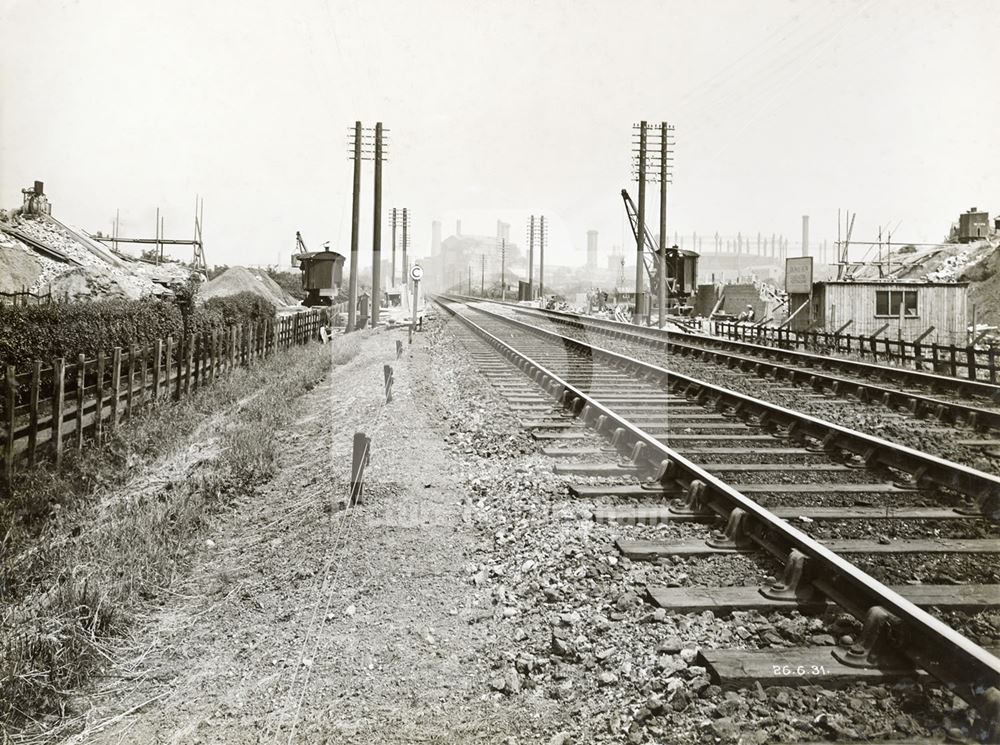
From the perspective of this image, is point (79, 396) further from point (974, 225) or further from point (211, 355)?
point (974, 225)

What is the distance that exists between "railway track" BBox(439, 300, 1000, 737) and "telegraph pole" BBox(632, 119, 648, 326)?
2135 cm

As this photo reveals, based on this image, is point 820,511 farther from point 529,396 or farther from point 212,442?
point 212,442

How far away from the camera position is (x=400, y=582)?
4.50m

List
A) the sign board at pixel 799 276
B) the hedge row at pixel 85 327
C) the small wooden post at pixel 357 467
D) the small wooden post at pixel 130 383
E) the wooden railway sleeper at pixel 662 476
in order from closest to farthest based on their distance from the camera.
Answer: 1. the small wooden post at pixel 357 467
2. the wooden railway sleeper at pixel 662 476
3. the hedge row at pixel 85 327
4. the small wooden post at pixel 130 383
5. the sign board at pixel 799 276

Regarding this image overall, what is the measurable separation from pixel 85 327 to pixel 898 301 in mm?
19985

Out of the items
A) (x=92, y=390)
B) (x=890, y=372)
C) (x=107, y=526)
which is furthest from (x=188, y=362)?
(x=890, y=372)

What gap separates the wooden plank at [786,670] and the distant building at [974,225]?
47007mm

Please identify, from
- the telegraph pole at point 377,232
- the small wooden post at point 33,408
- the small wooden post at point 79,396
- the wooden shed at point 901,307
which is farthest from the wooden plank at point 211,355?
the wooden shed at point 901,307

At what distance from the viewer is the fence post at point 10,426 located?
755 centimetres

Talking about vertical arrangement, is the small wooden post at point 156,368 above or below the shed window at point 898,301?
below

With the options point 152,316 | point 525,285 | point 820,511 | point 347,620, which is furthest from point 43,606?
point 525,285

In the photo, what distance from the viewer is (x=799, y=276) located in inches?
924

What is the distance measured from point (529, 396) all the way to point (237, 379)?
765cm

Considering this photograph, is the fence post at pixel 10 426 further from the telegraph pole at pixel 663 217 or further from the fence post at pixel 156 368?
the telegraph pole at pixel 663 217
